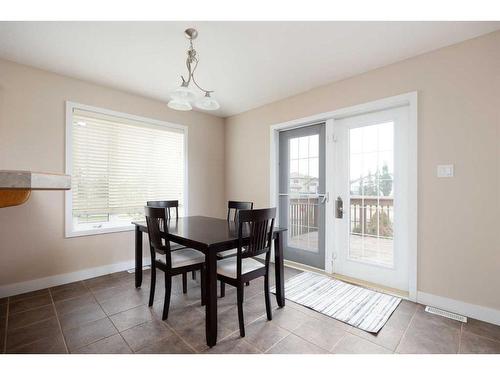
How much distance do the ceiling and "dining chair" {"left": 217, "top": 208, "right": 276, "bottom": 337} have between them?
58.8 inches

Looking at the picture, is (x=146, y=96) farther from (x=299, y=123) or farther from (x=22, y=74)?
(x=299, y=123)

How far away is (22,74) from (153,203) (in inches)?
73.7

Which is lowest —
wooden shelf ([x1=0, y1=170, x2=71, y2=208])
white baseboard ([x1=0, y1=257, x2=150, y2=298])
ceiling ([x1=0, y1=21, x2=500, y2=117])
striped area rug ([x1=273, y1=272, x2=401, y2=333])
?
striped area rug ([x1=273, y1=272, x2=401, y2=333])

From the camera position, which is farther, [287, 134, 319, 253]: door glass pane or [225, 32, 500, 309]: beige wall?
[287, 134, 319, 253]: door glass pane

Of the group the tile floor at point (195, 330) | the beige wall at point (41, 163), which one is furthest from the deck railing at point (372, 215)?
the beige wall at point (41, 163)

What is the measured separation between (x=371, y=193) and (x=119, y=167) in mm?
3242

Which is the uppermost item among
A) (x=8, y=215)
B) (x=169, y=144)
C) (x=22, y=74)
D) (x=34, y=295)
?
(x=22, y=74)

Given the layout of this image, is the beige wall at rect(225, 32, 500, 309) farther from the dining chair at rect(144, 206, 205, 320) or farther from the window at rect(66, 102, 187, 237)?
the window at rect(66, 102, 187, 237)

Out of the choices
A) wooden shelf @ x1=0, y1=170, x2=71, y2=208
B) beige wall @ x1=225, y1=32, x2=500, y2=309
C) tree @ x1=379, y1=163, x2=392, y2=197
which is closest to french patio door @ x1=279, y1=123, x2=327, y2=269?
tree @ x1=379, y1=163, x2=392, y2=197

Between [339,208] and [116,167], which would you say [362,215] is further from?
[116,167]

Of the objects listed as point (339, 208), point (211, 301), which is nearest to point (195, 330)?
point (211, 301)

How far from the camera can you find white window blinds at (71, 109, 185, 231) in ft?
9.64

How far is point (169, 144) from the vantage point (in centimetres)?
374
